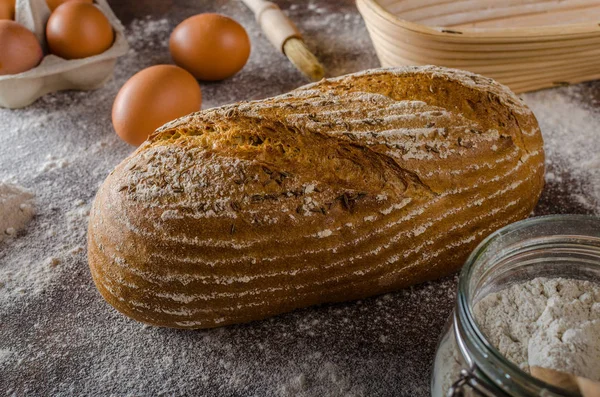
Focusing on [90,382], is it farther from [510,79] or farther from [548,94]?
[548,94]

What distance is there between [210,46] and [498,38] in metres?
0.76

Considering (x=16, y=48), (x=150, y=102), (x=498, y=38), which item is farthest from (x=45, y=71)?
(x=498, y=38)

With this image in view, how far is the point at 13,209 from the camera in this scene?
4.49 feet

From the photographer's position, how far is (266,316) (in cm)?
114

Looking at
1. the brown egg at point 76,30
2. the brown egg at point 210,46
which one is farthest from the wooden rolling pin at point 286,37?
the brown egg at point 76,30

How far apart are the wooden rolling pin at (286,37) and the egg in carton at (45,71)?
1.45ft

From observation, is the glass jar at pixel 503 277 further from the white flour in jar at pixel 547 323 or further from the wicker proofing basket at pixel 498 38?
the wicker proofing basket at pixel 498 38

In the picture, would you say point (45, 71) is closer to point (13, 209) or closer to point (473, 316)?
point (13, 209)

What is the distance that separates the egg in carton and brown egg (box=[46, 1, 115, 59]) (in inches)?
0.9

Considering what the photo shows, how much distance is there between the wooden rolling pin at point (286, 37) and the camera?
5.84ft

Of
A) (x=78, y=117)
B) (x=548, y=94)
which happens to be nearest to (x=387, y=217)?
(x=548, y=94)

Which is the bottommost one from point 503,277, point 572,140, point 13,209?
point 13,209

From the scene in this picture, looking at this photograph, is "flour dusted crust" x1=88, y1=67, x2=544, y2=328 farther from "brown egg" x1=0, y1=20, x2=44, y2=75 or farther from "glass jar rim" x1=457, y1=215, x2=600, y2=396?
"brown egg" x1=0, y1=20, x2=44, y2=75

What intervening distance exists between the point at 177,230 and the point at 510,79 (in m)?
1.03
